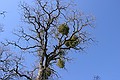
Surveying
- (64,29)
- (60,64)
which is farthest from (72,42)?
(60,64)

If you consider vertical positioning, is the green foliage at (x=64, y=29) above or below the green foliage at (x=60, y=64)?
above

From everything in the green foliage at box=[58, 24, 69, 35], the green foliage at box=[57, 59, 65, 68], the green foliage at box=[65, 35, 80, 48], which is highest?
the green foliage at box=[58, 24, 69, 35]

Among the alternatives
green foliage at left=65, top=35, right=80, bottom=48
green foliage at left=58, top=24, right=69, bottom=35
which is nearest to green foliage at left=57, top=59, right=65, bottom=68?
green foliage at left=65, top=35, right=80, bottom=48

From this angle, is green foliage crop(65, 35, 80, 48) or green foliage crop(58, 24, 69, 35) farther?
green foliage crop(65, 35, 80, 48)

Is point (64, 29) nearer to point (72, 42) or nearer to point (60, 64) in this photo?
point (72, 42)

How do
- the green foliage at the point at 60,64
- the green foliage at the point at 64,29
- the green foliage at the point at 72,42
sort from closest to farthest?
the green foliage at the point at 64,29 < the green foliage at the point at 72,42 < the green foliage at the point at 60,64

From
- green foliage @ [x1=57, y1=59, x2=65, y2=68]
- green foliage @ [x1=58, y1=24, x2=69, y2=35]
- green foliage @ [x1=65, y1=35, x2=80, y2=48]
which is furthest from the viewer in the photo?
green foliage @ [x1=57, y1=59, x2=65, y2=68]

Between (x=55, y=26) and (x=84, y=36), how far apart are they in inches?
72.7

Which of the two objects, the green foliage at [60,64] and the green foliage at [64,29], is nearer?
the green foliage at [64,29]

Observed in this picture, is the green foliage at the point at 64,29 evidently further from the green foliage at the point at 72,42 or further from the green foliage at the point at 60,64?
the green foliage at the point at 60,64

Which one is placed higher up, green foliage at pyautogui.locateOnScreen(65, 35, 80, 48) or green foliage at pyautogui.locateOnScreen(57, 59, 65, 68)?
green foliage at pyautogui.locateOnScreen(65, 35, 80, 48)

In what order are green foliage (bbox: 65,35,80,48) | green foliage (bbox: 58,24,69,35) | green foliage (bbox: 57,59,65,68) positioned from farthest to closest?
green foliage (bbox: 57,59,65,68)
green foliage (bbox: 65,35,80,48)
green foliage (bbox: 58,24,69,35)

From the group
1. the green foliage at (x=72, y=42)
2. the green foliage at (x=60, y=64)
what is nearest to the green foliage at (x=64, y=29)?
the green foliage at (x=72, y=42)

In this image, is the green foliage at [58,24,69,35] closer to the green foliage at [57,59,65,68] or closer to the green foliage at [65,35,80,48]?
the green foliage at [65,35,80,48]
